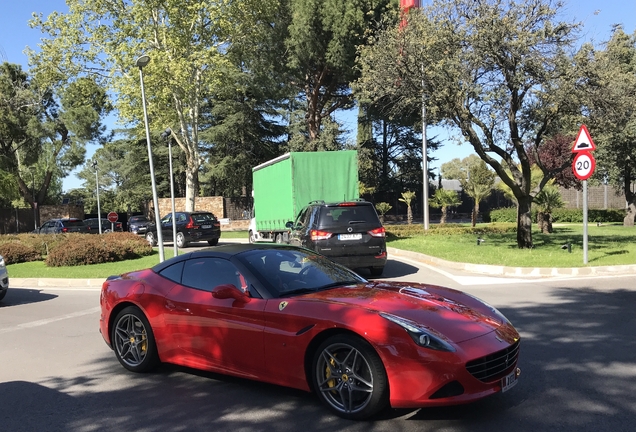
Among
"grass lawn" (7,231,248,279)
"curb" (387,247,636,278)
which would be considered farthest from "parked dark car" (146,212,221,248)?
"curb" (387,247,636,278)

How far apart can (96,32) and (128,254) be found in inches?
619

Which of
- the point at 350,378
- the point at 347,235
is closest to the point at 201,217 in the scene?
the point at 347,235

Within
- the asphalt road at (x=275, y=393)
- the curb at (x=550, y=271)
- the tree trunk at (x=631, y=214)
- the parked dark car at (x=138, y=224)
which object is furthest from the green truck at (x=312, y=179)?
the tree trunk at (x=631, y=214)

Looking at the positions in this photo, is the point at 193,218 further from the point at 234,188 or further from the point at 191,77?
the point at 234,188

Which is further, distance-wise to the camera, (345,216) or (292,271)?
(345,216)

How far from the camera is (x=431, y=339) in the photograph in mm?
3824

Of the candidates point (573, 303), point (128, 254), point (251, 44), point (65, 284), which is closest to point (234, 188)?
point (251, 44)

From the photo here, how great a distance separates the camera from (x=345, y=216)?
11.9m

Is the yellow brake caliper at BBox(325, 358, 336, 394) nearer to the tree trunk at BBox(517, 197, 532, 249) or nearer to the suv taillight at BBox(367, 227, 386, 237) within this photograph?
the suv taillight at BBox(367, 227, 386, 237)

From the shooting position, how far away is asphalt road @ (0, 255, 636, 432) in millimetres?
4090

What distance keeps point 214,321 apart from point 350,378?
4.76 ft

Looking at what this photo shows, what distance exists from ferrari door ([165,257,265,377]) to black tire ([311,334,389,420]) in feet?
2.04

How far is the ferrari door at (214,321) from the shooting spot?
462 centimetres

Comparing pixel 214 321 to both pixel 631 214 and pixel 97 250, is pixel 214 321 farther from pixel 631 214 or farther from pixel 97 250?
pixel 631 214
